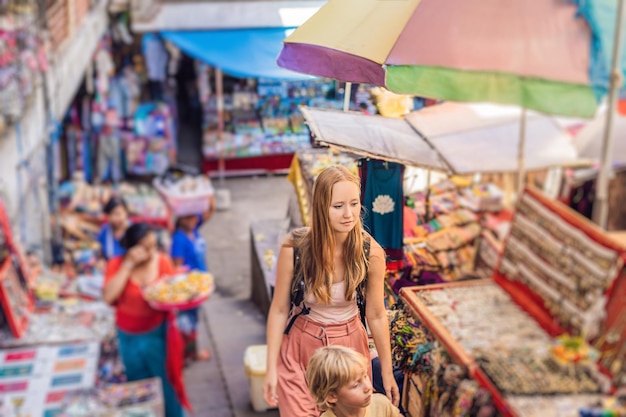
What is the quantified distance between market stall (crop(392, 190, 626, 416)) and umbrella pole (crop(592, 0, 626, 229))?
0.17 ft

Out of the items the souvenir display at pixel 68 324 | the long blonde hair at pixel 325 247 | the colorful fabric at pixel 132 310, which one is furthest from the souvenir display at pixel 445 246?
the souvenir display at pixel 68 324

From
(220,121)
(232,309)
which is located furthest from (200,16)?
(232,309)

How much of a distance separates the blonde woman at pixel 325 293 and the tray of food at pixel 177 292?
2790 mm

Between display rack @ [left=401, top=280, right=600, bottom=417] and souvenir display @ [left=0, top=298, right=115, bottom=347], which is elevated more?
display rack @ [left=401, top=280, right=600, bottom=417]

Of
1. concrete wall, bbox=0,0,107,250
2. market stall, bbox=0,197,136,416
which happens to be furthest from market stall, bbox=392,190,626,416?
concrete wall, bbox=0,0,107,250

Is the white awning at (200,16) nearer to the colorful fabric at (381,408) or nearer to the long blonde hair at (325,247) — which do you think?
the long blonde hair at (325,247)

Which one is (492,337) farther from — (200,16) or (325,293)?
(200,16)

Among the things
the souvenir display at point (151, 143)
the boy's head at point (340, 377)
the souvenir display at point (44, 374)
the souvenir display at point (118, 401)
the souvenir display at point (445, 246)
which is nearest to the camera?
the boy's head at point (340, 377)

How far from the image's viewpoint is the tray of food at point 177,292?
5.08 metres

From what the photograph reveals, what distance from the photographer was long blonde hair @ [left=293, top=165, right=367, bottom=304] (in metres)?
2.08

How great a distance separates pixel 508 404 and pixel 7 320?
621 centimetres

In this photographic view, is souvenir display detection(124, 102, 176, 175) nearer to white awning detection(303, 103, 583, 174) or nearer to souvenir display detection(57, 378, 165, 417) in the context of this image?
souvenir display detection(57, 378, 165, 417)

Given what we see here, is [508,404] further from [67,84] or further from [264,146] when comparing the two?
[67,84]

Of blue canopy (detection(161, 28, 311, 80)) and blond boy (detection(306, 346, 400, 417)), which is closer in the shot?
blond boy (detection(306, 346, 400, 417))
